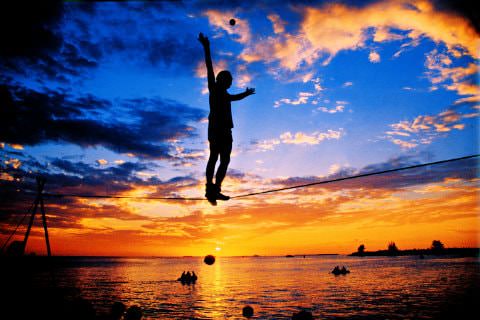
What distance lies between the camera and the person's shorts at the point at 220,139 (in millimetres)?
5020

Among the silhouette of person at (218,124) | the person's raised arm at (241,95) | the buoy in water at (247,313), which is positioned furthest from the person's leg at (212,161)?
the buoy in water at (247,313)

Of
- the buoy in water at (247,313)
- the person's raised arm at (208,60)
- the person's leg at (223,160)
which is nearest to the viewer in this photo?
the person's raised arm at (208,60)

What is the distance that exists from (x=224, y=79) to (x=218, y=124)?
82cm

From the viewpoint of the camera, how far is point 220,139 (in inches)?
198

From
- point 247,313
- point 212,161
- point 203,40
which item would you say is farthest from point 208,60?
point 247,313

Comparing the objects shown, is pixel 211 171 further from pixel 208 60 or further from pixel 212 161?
pixel 208 60

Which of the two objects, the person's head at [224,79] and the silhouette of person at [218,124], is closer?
the silhouette of person at [218,124]

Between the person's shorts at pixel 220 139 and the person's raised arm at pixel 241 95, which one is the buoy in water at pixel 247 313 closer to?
the person's shorts at pixel 220 139

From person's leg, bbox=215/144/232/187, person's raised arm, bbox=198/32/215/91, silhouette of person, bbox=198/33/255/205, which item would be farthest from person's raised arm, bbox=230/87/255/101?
person's leg, bbox=215/144/232/187

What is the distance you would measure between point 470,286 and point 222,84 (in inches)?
1372

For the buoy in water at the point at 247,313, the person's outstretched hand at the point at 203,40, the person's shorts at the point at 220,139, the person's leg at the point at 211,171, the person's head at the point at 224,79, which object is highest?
the person's outstretched hand at the point at 203,40

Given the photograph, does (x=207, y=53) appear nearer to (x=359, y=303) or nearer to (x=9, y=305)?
(x=9, y=305)

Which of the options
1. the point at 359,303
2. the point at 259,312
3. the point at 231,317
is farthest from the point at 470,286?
the point at 231,317

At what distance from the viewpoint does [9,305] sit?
46.4ft
